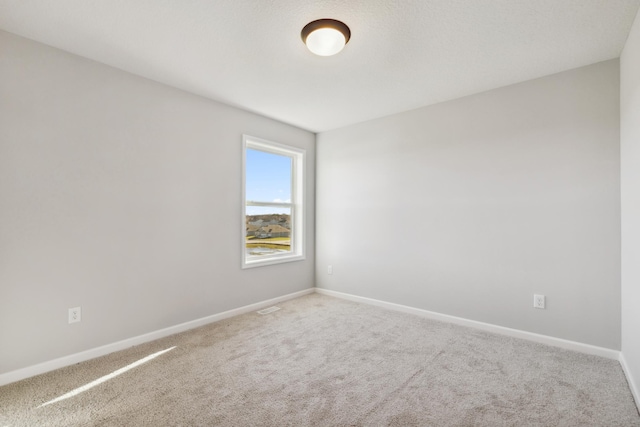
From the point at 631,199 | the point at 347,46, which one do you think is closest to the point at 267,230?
the point at 347,46

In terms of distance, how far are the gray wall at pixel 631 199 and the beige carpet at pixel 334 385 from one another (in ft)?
0.98

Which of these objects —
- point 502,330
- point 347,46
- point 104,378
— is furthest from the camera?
point 502,330

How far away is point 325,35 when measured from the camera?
202 cm

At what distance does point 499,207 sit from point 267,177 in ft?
9.20

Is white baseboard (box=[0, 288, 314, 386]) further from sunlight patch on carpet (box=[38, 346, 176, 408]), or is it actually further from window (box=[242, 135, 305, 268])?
window (box=[242, 135, 305, 268])

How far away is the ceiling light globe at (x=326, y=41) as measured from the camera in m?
2.01

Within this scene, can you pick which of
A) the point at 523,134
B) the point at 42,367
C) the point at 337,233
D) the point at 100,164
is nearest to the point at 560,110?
the point at 523,134

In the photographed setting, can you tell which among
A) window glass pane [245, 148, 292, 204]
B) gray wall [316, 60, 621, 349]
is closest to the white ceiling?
gray wall [316, 60, 621, 349]

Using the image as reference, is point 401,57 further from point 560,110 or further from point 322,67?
point 560,110

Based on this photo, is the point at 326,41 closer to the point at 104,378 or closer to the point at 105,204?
the point at 105,204

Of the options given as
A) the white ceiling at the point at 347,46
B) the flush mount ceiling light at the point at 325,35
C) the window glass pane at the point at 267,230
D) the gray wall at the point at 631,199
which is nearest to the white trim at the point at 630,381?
the gray wall at the point at 631,199

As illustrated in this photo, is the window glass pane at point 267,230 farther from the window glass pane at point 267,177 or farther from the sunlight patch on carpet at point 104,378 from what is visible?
the sunlight patch on carpet at point 104,378

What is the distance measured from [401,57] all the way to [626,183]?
193 centimetres

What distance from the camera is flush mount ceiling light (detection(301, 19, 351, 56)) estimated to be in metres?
1.97
